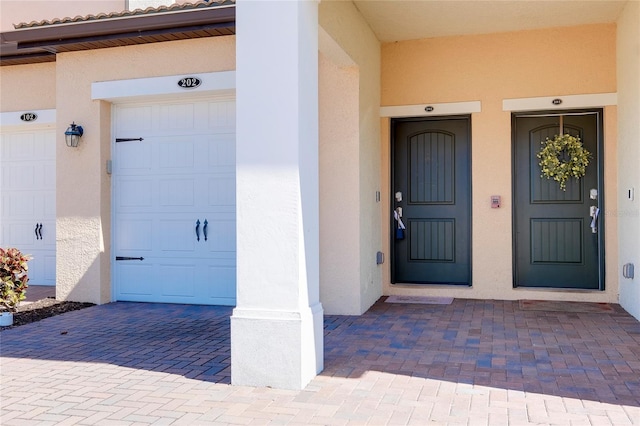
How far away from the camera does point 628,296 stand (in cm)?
634

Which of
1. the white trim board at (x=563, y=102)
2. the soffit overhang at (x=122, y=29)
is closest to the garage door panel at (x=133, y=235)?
the soffit overhang at (x=122, y=29)

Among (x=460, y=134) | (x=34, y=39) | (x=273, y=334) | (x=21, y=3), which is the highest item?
(x=21, y=3)

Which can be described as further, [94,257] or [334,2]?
[94,257]

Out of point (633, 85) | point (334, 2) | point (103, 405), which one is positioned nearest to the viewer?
point (103, 405)

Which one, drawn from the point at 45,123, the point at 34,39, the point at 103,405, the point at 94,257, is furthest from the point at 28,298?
the point at 103,405

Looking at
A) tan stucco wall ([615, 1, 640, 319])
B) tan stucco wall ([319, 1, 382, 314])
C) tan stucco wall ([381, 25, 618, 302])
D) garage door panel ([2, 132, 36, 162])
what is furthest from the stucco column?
garage door panel ([2, 132, 36, 162])

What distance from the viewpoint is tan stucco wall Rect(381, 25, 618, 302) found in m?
6.89

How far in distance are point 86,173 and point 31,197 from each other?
165 centimetres

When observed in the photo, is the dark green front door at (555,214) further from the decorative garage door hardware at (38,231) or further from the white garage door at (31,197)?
the decorative garage door hardware at (38,231)

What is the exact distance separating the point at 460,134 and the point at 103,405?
5462mm

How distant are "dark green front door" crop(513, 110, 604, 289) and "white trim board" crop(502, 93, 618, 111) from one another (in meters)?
0.18

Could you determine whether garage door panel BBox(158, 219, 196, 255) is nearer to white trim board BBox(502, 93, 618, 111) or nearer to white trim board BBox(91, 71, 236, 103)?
white trim board BBox(91, 71, 236, 103)

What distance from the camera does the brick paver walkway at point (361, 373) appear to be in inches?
137

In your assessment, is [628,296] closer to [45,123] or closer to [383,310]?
[383,310]
